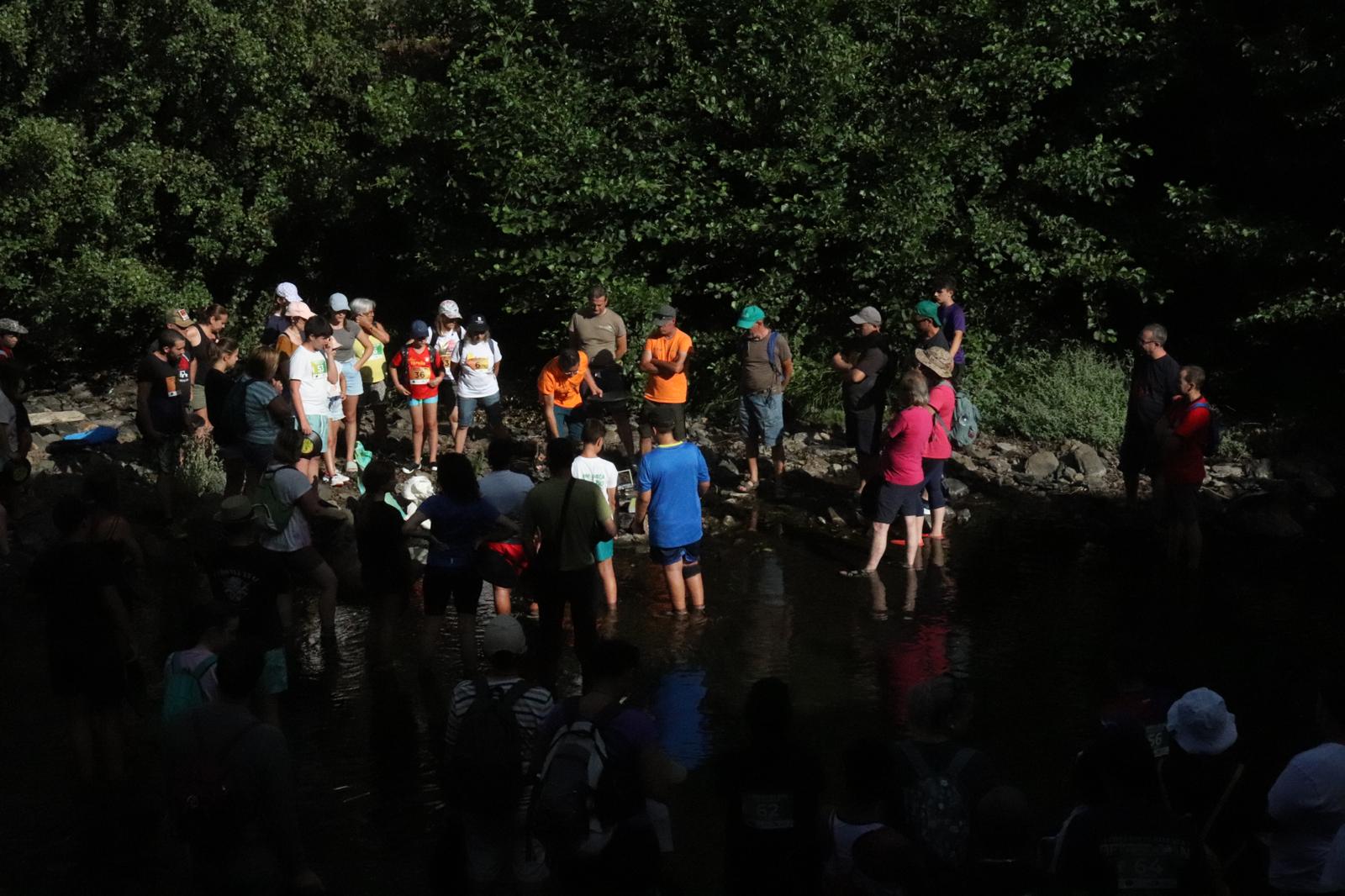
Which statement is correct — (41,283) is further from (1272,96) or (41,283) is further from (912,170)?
(1272,96)

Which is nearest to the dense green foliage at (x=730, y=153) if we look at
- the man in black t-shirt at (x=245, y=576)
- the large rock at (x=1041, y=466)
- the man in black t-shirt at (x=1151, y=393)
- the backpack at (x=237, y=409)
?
the large rock at (x=1041, y=466)

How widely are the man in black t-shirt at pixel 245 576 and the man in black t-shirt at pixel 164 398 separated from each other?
474cm

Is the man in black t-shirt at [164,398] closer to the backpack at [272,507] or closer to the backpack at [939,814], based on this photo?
the backpack at [272,507]

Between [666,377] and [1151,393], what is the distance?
4333 millimetres

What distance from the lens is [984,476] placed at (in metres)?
14.6

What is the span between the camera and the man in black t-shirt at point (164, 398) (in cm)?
1207

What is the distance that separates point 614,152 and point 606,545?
776 centimetres

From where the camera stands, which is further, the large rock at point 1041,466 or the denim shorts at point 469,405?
the large rock at point 1041,466

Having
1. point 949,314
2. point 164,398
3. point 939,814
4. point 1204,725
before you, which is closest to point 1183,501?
point 949,314

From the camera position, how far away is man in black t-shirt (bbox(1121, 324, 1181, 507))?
11883 millimetres

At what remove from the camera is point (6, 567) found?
1147 cm

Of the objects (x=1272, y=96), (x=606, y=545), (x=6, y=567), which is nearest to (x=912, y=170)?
(x=1272, y=96)

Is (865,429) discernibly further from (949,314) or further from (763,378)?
(949,314)

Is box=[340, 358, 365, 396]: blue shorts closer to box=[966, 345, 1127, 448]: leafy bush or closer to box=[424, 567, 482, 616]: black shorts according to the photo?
box=[424, 567, 482, 616]: black shorts
